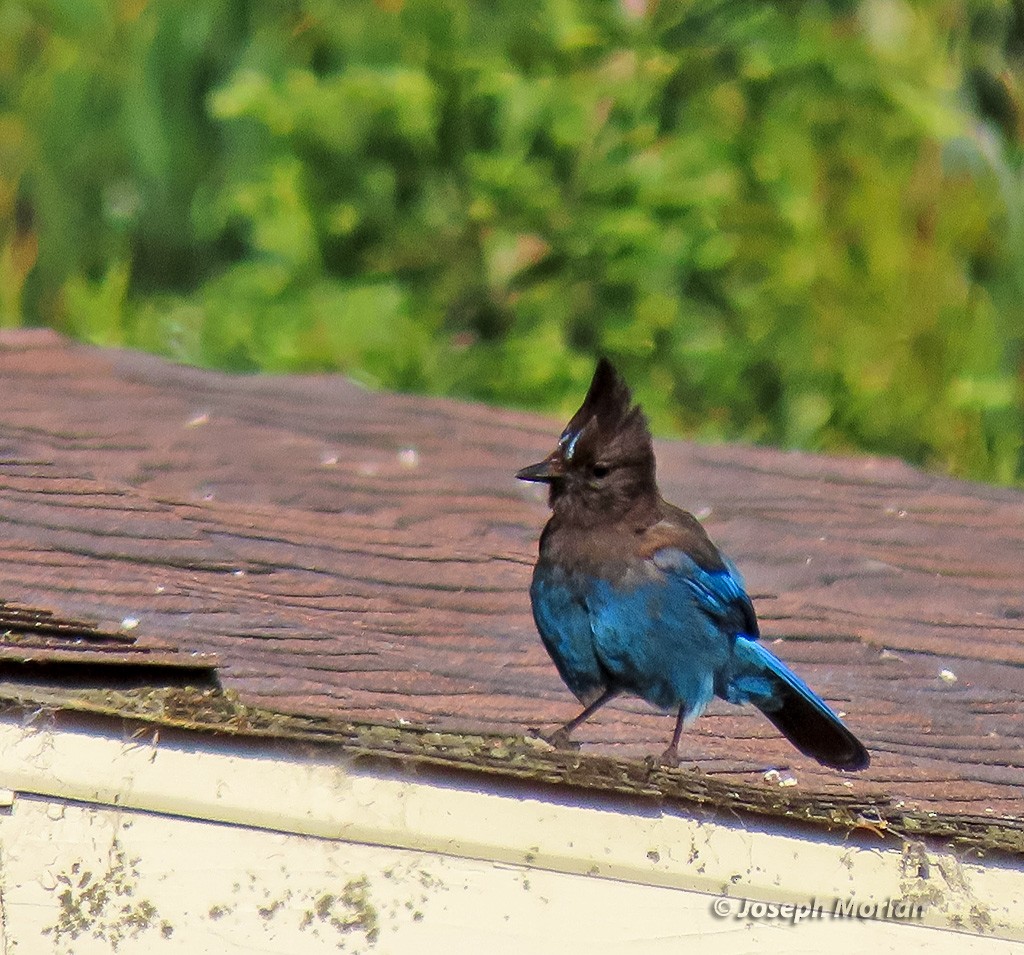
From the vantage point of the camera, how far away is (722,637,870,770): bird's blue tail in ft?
11.8

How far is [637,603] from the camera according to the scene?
3.82m

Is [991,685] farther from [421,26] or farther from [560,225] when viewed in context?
[421,26]

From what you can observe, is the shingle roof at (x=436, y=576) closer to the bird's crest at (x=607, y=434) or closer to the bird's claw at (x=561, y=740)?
the bird's claw at (x=561, y=740)

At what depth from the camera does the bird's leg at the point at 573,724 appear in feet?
11.5

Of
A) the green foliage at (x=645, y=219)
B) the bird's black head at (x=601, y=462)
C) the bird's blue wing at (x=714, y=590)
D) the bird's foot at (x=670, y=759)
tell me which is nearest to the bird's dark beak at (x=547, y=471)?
the bird's black head at (x=601, y=462)

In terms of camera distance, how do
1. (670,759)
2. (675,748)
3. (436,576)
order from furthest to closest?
(436,576), (675,748), (670,759)

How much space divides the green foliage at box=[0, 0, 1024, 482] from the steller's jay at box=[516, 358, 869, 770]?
161 inches

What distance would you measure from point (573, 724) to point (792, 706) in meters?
0.44

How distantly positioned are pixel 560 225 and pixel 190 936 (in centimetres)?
561

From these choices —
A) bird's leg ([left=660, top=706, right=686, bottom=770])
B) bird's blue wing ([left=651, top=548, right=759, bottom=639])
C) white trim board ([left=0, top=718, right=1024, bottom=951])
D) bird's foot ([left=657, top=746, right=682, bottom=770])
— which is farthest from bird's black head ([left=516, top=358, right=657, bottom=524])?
white trim board ([left=0, top=718, right=1024, bottom=951])

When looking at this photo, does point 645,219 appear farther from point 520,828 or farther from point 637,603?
point 520,828

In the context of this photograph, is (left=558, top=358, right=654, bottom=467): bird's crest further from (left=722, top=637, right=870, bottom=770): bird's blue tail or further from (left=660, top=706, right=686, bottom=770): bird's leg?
(left=660, top=706, right=686, bottom=770): bird's leg

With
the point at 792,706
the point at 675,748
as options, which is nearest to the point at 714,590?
the point at 792,706

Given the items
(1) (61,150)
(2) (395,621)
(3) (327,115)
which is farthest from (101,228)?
(2) (395,621)
